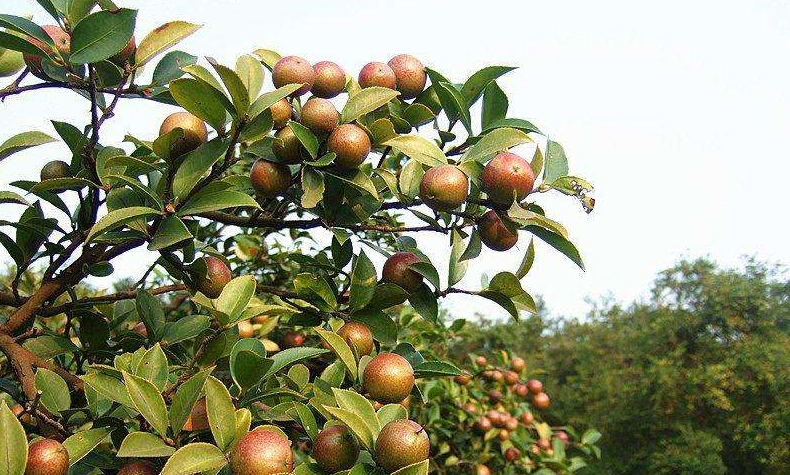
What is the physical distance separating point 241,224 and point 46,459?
631mm

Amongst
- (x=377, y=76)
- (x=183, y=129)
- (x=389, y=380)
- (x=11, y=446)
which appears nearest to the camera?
(x=11, y=446)

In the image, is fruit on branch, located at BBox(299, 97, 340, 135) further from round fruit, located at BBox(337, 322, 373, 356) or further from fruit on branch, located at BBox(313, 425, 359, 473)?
fruit on branch, located at BBox(313, 425, 359, 473)

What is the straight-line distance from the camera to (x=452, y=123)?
1.41 meters

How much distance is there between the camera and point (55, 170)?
54.1 inches

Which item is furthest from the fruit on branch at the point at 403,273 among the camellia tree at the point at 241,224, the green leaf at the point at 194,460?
the green leaf at the point at 194,460

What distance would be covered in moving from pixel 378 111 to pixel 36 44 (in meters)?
0.68

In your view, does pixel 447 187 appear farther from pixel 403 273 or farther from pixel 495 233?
pixel 403 273

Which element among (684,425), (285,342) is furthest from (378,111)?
(684,425)

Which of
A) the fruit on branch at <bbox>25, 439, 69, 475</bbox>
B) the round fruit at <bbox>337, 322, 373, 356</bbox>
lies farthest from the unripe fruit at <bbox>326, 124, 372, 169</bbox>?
the fruit on branch at <bbox>25, 439, 69, 475</bbox>

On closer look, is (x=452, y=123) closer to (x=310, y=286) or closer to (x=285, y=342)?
(x=310, y=286)

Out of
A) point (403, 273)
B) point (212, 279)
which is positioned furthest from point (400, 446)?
point (212, 279)

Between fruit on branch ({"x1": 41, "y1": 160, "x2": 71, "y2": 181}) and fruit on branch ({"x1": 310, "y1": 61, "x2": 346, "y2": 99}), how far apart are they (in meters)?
0.56

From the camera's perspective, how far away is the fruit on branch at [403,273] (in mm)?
1350

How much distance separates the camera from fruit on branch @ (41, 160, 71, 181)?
137cm
